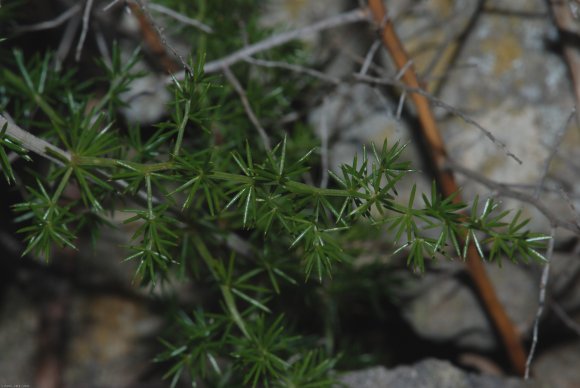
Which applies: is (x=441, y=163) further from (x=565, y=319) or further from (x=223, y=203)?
(x=223, y=203)

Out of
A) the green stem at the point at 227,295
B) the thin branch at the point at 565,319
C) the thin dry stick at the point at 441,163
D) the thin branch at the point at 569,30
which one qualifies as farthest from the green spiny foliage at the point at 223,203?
the thin branch at the point at 569,30

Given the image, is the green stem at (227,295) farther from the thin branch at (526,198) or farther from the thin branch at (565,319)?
the thin branch at (565,319)

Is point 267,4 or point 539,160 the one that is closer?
point 539,160

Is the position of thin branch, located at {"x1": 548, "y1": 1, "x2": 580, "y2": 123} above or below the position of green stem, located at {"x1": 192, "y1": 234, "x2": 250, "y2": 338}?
above

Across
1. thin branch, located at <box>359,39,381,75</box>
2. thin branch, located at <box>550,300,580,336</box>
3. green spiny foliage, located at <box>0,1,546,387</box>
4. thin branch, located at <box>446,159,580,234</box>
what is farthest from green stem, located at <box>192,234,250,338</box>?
thin branch, located at <box>550,300,580,336</box>

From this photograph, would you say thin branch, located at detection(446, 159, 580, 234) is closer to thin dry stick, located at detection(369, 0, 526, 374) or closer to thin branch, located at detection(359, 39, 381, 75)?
thin dry stick, located at detection(369, 0, 526, 374)

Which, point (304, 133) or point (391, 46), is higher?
point (391, 46)

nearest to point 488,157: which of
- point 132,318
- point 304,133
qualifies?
point 304,133

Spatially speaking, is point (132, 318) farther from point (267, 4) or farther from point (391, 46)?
point (391, 46)

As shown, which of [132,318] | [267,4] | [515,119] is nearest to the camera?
[515,119]
